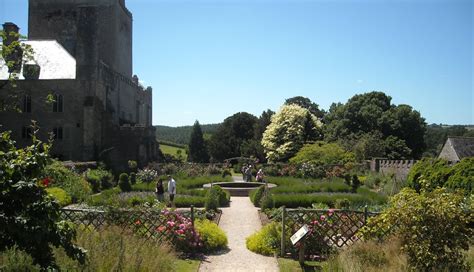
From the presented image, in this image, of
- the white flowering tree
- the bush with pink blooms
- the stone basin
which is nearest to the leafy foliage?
the white flowering tree

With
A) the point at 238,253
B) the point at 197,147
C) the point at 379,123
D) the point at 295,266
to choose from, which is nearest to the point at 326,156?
the point at 379,123

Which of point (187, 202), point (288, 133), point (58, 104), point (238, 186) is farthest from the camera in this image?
point (288, 133)

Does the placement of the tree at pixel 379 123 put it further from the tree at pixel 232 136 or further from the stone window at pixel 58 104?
the stone window at pixel 58 104

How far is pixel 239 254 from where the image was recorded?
1216cm

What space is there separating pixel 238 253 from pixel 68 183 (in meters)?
14.7

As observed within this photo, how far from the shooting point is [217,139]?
70.8m

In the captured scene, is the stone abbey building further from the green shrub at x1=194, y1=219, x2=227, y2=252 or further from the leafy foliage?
the green shrub at x1=194, y1=219, x2=227, y2=252

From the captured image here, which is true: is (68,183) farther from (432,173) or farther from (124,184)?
(432,173)

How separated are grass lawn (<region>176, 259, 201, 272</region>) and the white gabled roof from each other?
33.4 metres

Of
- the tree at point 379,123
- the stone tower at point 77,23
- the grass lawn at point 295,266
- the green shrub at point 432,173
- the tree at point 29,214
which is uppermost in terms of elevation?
the stone tower at point 77,23

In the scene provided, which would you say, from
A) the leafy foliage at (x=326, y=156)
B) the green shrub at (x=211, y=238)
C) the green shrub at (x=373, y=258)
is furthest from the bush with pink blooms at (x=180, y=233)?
the leafy foliage at (x=326, y=156)

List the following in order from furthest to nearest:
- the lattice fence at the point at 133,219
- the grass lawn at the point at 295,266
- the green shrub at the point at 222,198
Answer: the green shrub at the point at 222,198 → the lattice fence at the point at 133,219 → the grass lawn at the point at 295,266

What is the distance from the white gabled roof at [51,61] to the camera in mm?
40312

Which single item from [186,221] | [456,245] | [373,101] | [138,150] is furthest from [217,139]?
[456,245]
